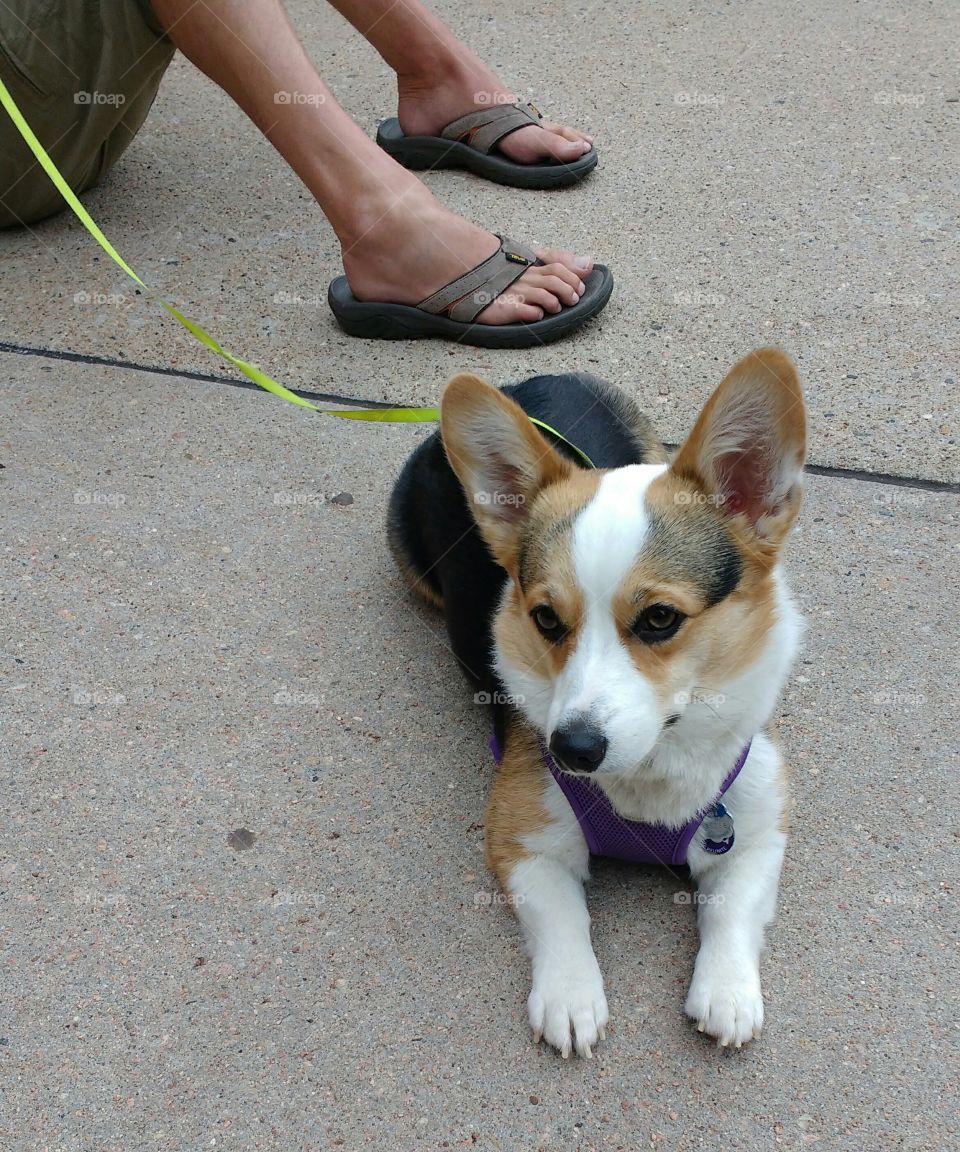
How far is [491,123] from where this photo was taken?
458 cm

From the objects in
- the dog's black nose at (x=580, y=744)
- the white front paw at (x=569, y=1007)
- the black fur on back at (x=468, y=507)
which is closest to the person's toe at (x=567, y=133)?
→ the black fur on back at (x=468, y=507)

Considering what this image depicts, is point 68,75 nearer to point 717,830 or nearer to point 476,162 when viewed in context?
point 476,162

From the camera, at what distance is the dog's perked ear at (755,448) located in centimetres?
206

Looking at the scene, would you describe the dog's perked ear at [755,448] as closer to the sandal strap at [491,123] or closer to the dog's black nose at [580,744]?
the dog's black nose at [580,744]

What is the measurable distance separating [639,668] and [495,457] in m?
0.58

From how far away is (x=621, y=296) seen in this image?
410cm

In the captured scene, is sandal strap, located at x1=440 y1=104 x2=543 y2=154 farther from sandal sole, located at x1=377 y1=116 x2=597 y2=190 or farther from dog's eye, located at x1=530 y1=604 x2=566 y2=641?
dog's eye, located at x1=530 y1=604 x2=566 y2=641

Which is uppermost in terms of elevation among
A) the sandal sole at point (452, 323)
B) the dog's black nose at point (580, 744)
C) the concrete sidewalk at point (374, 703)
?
the dog's black nose at point (580, 744)

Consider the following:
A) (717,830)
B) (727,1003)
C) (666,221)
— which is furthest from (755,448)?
(666,221)

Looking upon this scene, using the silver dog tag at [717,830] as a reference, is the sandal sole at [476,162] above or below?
above

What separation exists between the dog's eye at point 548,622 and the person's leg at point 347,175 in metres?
1.85

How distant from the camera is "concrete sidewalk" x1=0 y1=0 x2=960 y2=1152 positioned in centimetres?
210

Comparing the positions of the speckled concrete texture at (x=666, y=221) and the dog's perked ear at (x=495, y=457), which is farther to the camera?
the speckled concrete texture at (x=666, y=221)

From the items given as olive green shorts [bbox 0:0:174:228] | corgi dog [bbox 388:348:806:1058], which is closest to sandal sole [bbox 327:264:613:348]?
olive green shorts [bbox 0:0:174:228]
